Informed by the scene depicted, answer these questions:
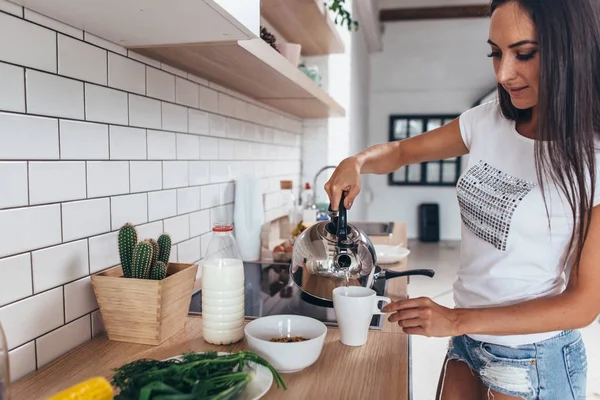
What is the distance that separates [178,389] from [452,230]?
694cm

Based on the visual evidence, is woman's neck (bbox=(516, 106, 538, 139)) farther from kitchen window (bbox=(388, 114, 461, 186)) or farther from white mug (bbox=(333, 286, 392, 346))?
kitchen window (bbox=(388, 114, 461, 186))

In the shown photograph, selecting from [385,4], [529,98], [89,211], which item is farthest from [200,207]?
[385,4]

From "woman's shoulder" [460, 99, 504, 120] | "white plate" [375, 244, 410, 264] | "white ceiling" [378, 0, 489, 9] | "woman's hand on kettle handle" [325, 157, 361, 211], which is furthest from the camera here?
"white ceiling" [378, 0, 489, 9]

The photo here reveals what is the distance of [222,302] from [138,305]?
167 millimetres

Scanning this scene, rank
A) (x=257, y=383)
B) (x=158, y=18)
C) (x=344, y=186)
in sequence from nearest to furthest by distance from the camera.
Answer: (x=257, y=383), (x=158, y=18), (x=344, y=186)

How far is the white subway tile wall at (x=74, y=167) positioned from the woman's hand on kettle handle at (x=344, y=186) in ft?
1.60

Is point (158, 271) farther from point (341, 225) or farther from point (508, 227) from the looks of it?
point (508, 227)

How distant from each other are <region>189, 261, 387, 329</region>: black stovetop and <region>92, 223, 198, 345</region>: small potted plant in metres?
0.23

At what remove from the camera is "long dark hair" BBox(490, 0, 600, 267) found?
3.00 ft

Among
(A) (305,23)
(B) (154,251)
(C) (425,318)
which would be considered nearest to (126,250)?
(B) (154,251)

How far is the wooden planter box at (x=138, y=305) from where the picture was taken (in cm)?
94

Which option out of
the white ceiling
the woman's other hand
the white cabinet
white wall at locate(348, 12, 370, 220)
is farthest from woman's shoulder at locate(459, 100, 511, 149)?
the white ceiling

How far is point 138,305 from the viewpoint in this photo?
96 centimetres

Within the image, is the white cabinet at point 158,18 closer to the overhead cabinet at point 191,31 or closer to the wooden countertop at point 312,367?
the overhead cabinet at point 191,31
